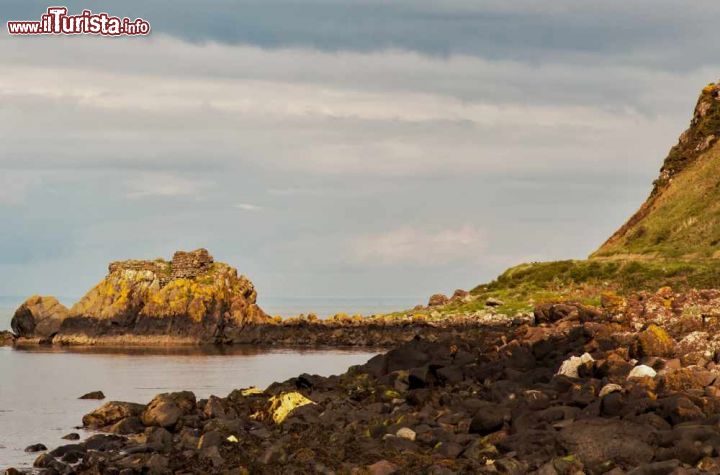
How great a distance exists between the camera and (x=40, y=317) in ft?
304

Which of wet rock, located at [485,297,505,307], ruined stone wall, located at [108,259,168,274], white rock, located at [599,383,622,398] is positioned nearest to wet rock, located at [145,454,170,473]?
white rock, located at [599,383,622,398]

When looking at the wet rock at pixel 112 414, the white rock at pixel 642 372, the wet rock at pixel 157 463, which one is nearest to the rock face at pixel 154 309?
the wet rock at pixel 112 414

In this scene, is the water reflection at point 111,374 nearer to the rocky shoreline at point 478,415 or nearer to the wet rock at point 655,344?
the rocky shoreline at point 478,415

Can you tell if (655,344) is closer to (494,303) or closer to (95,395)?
(95,395)

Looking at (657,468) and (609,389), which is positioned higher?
(609,389)

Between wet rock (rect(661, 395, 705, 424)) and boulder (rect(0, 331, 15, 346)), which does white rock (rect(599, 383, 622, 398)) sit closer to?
wet rock (rect(661, 395, 705, 424))

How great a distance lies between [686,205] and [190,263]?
53250mm

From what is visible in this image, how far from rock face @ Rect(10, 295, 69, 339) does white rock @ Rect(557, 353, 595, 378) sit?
69.9 metres

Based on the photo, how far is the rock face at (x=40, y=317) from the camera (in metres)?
91.6

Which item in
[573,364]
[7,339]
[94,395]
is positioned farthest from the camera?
[7,339]

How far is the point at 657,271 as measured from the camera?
8600 centimetres

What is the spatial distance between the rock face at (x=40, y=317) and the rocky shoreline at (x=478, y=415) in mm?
60176

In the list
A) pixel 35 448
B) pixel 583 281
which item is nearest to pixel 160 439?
pixel 35 448

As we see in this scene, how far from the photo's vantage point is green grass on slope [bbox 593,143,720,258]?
313 feet
